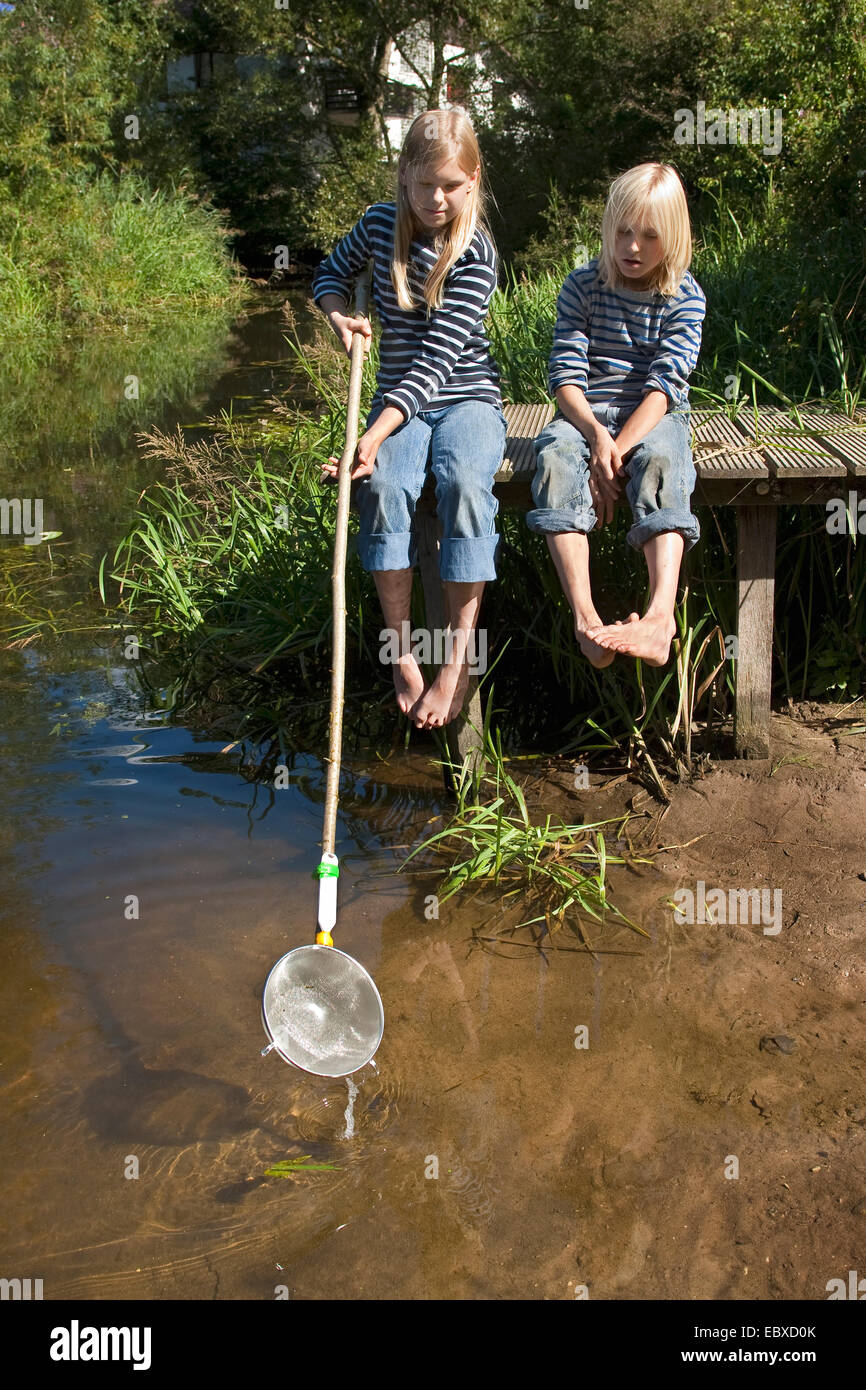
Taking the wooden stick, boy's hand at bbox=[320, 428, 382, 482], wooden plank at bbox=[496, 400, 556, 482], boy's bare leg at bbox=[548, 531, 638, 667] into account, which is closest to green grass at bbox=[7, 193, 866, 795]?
wooden plank at bbox=[496, 400, 556, 482]

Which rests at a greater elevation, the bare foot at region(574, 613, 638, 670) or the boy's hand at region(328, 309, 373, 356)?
the boy's hand at region(328, 309, 373, 356)

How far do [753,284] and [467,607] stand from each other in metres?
2.64

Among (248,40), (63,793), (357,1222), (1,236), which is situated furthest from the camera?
(248,40)

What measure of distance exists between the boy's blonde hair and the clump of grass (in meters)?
1.33

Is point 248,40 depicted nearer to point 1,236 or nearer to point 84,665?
point 1,236

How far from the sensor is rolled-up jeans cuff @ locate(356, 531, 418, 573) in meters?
3.24

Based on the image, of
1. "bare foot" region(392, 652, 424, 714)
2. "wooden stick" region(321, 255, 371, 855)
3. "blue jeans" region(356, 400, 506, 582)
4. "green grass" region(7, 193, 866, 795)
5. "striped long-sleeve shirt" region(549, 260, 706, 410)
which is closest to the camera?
"wooden stick" region(321, 255, 371, 855)

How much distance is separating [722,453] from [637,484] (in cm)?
37

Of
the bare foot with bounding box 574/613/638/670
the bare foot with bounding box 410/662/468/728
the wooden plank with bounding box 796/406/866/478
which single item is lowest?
the bare foot with bounding box 410/662/468/728

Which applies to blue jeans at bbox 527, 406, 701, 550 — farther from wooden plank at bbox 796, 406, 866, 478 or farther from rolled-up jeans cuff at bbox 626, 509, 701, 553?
wooden plank at bbox 796, 406, 866, 478

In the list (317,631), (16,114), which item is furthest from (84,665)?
(16,114)

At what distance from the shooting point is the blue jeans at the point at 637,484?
121 inches

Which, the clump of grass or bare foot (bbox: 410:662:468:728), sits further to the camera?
bare foot (bbox: 410:662:468:728)
